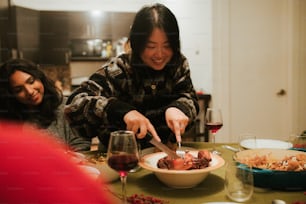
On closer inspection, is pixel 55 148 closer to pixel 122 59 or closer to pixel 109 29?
pixel 122 59

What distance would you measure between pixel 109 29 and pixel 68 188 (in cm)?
339

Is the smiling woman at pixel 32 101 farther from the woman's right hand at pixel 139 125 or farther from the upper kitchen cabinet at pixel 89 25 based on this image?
the upper kitchen cabinet at pixel 89 25

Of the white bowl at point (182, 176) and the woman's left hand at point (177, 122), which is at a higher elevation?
the woman's left hand at point (177, 122)

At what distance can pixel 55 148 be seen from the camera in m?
0.15

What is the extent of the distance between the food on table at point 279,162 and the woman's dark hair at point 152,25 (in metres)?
0.48

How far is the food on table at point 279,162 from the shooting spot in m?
0.70

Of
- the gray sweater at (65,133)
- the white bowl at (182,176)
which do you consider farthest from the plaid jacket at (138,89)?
the white bowl at (182,176)

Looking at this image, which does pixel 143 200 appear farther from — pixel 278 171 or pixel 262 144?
pixel 262 144

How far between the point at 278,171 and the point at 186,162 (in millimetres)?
180

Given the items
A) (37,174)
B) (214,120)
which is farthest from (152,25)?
(37,174)

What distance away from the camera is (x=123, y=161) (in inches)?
24.1

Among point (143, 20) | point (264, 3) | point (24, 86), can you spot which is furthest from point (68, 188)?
point (264, 3)

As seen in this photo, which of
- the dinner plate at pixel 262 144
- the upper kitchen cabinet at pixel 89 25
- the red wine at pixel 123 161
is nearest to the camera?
the red wine at pixel 123 161

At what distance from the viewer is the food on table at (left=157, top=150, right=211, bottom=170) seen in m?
0.69
